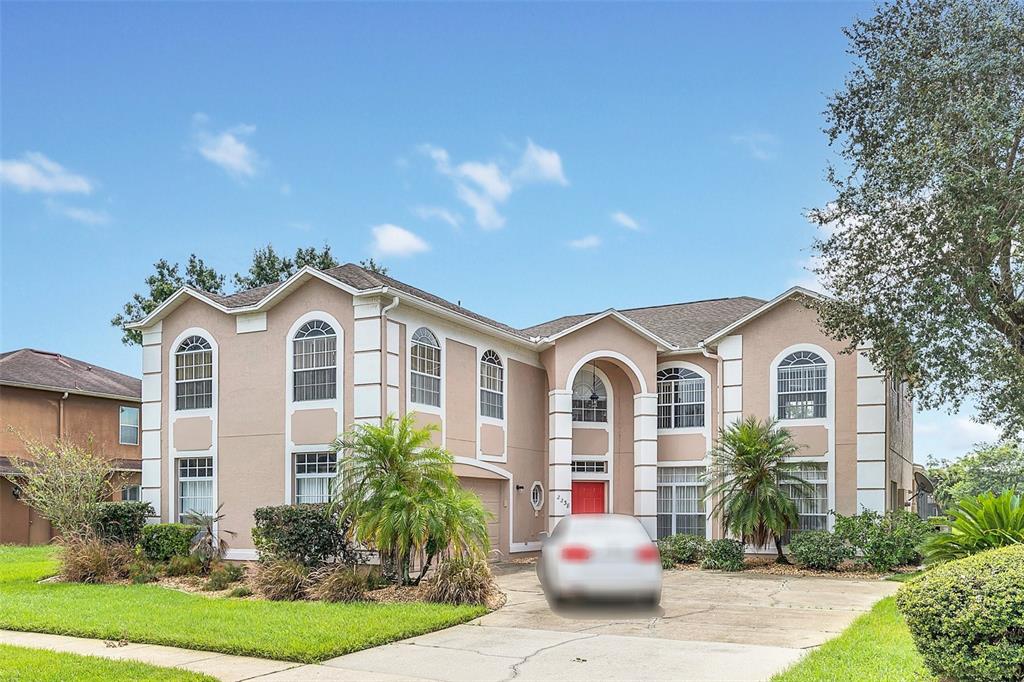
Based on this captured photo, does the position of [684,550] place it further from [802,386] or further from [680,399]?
[802,386]

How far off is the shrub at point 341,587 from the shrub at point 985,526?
28.5ft

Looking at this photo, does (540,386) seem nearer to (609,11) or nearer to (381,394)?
(381,394)

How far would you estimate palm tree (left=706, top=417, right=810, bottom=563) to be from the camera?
67.8ft

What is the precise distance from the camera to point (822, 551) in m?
20.2

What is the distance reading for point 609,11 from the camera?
16.1m

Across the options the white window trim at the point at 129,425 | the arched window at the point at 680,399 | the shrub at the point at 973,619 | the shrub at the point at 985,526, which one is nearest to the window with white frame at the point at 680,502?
the arched window at the point at 680,399

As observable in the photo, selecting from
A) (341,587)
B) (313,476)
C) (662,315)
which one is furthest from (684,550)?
(341,587)

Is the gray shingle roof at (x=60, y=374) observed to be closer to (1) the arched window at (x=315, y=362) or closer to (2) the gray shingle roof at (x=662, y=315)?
(2) the gray shingle roof at (x=662, y=315)

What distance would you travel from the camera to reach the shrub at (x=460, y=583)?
46.5 ft

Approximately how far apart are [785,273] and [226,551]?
51.1 feet

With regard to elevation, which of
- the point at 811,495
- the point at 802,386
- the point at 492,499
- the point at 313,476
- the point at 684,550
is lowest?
the point at 684,550

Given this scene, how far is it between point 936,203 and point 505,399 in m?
10.8

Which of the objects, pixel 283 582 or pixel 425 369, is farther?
pixel 425 369

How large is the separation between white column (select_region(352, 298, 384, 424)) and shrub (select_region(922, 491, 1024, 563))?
10.7 m
